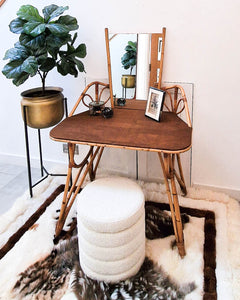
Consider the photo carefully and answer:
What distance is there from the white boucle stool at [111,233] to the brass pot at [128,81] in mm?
906

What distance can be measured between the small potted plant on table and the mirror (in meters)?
0.24

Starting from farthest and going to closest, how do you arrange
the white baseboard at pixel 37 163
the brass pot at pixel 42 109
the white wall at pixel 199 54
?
the white baseboard at pixel 37 163 → the brass pot at pixel 42 109 → the white wall at pixel 199 54

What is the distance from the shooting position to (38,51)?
6.15 feet

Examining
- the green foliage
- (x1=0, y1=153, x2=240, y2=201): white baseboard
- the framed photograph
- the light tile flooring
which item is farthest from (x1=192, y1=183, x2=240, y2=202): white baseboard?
the light tile flooring

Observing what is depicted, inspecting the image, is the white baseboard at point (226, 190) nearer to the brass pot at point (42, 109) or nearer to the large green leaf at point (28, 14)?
the brass pot at point (42, 109)

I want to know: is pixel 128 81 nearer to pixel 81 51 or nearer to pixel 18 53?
pixel 81 51

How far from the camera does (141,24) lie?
2.03m

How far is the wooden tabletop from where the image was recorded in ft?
5.05

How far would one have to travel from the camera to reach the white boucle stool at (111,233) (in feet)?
4.59

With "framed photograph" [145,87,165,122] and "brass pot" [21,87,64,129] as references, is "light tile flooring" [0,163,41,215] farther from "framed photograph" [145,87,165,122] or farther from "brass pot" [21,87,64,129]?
"framed photograph" [145,87,165,122]

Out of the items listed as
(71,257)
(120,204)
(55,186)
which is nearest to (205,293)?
(120,204)

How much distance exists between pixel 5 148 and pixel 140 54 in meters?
1.61

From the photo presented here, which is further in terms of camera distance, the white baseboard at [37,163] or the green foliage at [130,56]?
the white baseboard at [37,163]

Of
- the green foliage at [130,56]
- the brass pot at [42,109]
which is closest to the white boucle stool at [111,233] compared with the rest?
the brass pot at [42,109]
